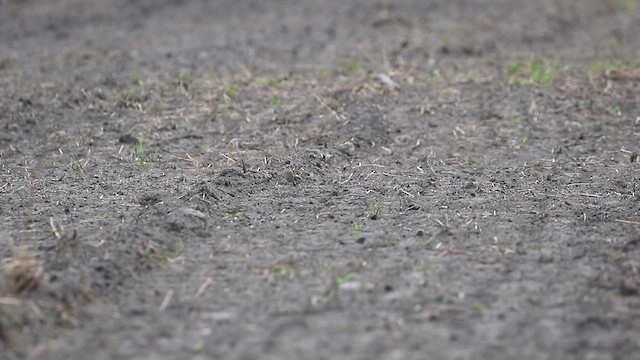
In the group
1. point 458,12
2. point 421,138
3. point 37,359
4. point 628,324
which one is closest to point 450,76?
point 421,138

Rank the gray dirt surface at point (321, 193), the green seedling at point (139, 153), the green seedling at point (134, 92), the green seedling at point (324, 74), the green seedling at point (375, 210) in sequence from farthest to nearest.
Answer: the green seedling at point (324, 74)
the green seedling at point (134, 92)
the green seedling at point (139, 153)
the green seedling at point (375, 210)
the gray dirt surface at point (321, 193)

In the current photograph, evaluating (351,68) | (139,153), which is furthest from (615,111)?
(139,153)

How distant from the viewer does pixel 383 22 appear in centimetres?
1049

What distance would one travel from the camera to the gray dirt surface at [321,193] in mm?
3953

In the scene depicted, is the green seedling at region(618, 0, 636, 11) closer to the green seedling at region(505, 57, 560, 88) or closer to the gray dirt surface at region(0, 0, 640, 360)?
the gray dirt surface at region(0, 0, 640, 360)

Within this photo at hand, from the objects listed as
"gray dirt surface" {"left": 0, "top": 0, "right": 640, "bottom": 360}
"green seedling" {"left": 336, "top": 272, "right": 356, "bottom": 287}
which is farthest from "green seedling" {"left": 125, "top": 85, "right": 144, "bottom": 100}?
"green seedling" {"left": 336, "top": 272, "right": 356, "bottom": 287}

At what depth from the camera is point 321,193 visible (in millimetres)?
5648

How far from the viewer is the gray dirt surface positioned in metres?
3.95

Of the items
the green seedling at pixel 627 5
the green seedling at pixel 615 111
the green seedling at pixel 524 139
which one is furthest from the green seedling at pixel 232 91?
the green seedling at pixel 627 5

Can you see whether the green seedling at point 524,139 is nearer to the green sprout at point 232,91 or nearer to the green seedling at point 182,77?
the green sprout at point 232,91

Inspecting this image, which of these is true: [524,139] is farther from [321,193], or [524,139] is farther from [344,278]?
[344,278]

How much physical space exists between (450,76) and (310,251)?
3.78 metres

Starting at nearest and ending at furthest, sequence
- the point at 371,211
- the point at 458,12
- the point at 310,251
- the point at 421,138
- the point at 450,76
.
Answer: the point at 310,251
the point at 371,211
the point at 421,138
the point at 450,76
the point at 458,12

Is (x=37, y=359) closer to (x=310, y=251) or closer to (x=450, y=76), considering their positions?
(x=310, y=251)
